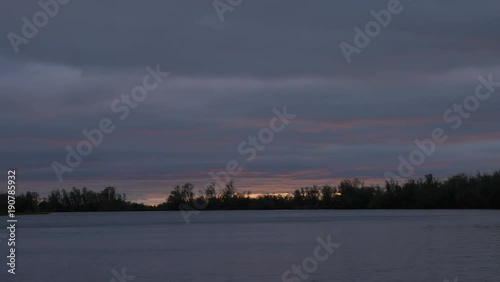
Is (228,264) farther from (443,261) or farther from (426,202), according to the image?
(426,202)

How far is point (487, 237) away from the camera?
46.7m

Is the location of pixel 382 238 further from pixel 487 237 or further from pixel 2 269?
pixel 2 269

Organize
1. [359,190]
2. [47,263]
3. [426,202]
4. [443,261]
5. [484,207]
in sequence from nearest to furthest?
1. [443,261]
2. [47,263]
3. [484,207]
4. [426,202]
5. [359,190]

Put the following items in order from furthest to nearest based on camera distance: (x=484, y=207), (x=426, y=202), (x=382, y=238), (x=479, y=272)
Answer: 1. (x=426, y=202)
2. (x=484, y=207)
3. (x=382, y=238)
4. (x=479, y=272)

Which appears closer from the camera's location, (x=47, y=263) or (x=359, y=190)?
(x=47, y=263)

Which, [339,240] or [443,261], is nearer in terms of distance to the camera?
[443,261]

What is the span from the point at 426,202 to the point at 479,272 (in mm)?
129363

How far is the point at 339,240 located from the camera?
48281 millimetres

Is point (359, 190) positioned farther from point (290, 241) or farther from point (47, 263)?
point (47, 263)

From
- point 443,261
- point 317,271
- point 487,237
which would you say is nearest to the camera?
point 317,271

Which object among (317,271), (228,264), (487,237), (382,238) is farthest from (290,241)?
(317,271)

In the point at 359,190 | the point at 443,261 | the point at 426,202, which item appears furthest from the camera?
the point at 359,190

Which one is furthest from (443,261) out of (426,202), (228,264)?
(426,202)

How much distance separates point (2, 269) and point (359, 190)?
153 m
